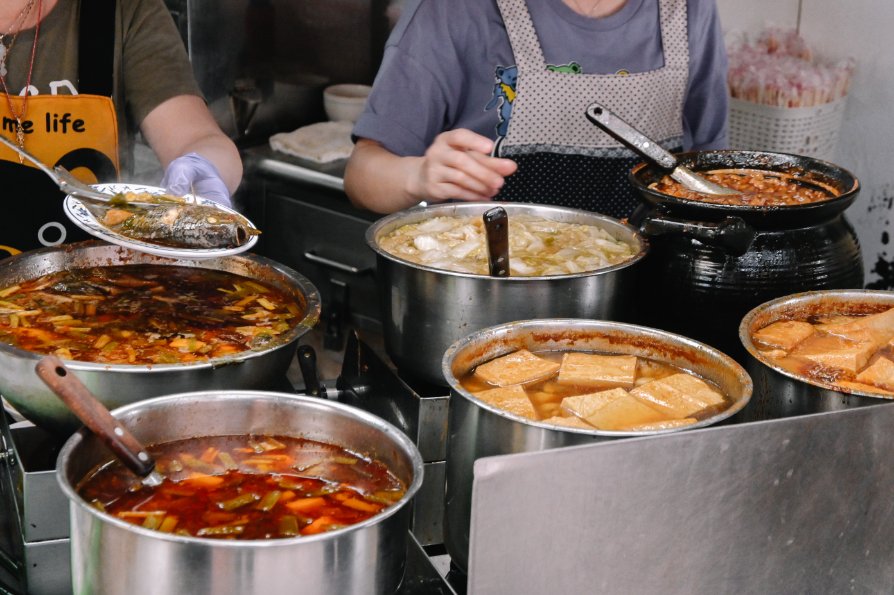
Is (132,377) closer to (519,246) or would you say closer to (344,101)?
(519,246)

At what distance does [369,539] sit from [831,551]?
71cm

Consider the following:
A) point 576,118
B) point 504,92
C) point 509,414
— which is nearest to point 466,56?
point 504,92

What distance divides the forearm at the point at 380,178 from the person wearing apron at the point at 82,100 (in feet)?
1.04

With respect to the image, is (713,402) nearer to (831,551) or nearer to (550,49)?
(831,551)

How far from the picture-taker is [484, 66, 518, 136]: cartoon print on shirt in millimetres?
2668

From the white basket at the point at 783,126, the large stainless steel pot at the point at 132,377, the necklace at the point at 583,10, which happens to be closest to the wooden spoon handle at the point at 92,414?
the large stainless steel pot at the point at 132,377

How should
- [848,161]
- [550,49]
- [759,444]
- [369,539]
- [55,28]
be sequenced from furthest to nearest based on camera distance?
1. [848,161]
2. [550,49]
3. [55,28]
4. [759,444]
5. [369,539]

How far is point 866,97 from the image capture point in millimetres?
4156

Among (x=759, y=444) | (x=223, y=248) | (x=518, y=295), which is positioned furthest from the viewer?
(x=223, y=248)

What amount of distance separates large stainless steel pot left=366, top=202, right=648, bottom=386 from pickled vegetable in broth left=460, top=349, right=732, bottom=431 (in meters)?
0.10

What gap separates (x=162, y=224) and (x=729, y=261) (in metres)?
1.02

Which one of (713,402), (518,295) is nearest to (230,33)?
(518,295)

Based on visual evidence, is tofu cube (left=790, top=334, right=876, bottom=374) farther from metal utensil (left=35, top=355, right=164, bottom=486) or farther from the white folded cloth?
the white folded cloth

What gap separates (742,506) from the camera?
4.42ft
